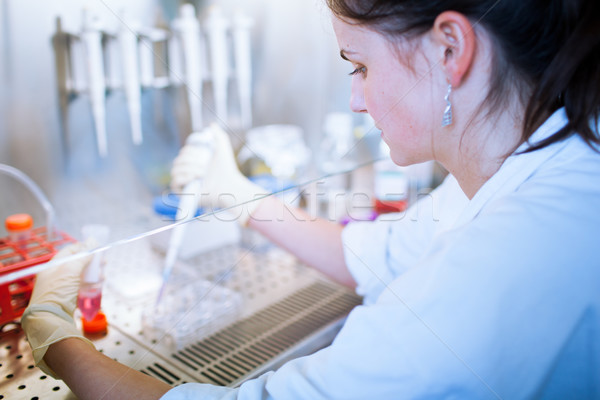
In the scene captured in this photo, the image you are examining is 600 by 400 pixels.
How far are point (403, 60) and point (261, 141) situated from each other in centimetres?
109

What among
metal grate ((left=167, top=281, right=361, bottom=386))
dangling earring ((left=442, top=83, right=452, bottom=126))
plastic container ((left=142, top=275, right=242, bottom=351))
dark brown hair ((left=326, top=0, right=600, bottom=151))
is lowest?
metal grate ((left=167, top=281, right=361, bottom=386))

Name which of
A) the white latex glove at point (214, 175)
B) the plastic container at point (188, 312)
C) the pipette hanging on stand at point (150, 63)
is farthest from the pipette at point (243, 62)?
the plastic container at point (188, 312)

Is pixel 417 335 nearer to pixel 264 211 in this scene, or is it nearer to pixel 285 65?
pixel 264 211

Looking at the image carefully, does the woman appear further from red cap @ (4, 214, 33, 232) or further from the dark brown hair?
red cap @ (4, 214, 33, 232)

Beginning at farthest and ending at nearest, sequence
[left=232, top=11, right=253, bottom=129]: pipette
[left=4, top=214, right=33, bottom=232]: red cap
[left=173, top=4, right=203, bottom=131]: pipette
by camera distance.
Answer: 1. [left=232, top=11, right=253, bottom=129]: pipette
2. [left=173, top=4, right=203, bottom=131]: pipette
3. [left=4, top=214, right=33, bottom=232]: red cap

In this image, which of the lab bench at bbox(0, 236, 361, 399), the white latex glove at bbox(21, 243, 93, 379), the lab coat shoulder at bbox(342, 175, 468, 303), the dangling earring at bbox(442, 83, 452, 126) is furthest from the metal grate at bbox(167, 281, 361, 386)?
the dangling earring at bbox(442, 83, 452, 126)

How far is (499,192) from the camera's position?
721 millimetres

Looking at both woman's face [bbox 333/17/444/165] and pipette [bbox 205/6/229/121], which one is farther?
pipette [bbox 205/6/229/121]

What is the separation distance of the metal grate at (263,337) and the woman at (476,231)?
7.7 inches

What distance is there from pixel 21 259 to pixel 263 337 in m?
0.51

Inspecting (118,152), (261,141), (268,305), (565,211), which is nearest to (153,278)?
(268,305)

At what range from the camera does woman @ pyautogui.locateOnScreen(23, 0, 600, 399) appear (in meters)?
0.57

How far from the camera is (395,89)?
75 cm

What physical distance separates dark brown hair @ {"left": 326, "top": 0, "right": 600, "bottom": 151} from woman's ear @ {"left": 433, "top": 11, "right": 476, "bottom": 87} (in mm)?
11
